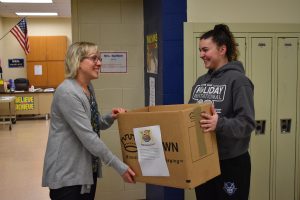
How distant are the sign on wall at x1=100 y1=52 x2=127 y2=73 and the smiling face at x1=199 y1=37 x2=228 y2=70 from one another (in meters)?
1.62

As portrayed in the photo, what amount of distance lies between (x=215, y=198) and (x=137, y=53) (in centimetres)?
191

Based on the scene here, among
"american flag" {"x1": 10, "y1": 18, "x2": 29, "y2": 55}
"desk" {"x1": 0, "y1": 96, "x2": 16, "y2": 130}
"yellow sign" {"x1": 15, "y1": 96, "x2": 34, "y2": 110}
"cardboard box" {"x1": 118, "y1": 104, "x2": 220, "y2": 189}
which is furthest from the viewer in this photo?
"yellow sign" {"x1": 15, "y1": 96, "x2": 34, "y2": 110}

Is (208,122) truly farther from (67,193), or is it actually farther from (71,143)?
(67,193)

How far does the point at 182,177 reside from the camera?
1866mm

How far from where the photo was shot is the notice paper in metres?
1.91

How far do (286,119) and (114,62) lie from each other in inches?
66.6

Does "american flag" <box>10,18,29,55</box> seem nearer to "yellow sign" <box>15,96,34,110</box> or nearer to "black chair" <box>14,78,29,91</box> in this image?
"black chair" <box>14,78,29,91</box>

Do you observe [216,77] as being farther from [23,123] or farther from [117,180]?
[23,123]

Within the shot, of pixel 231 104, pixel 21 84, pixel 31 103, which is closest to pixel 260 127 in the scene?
pixel 231 104

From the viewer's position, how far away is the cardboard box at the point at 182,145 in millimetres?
1828

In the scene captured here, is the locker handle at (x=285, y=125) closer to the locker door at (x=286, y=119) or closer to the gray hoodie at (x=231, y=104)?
the locker door at (x=286, y=119)

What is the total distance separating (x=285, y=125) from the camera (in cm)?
328

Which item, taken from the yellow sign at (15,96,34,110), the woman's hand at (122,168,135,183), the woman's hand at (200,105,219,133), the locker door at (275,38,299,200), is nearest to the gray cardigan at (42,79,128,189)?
the woman's hand at (122,168,135,183)

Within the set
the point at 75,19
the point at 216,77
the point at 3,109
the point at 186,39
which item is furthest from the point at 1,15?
the point at 216,77
